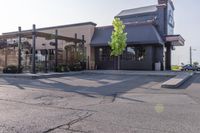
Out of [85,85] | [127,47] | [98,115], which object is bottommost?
[98,115]

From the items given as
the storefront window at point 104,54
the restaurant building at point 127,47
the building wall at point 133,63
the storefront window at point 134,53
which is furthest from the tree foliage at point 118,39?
the storefront window at point 104,54

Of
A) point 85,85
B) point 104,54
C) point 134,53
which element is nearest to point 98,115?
point 85,85

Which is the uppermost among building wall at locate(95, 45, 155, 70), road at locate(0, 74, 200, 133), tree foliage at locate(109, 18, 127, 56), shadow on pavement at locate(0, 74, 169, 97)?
tree foliage at locate(109, 18, 127, 56)

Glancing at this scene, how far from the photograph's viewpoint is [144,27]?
31.7m

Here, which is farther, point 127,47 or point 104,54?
point 104,54

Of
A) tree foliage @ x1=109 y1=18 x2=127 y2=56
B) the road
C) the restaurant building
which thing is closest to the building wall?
the restaurant building

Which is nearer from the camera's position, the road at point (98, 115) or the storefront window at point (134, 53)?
the road at point (98, 115)

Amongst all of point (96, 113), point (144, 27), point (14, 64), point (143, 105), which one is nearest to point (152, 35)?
point (144, 27)

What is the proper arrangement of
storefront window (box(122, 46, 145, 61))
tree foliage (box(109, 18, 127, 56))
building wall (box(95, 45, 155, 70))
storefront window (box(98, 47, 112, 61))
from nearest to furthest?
tree foliage (box(109, 18, 127, 56)), building wall (box(95, 45, 155, 70)), storefront window (box(122, 46, 145, 61)), storefront window (box(98, 47, 112, 61))

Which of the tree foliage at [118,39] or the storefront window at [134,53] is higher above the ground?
the tree foliage at [118,39]

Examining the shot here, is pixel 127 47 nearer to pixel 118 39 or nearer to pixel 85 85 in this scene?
pixel 118 39

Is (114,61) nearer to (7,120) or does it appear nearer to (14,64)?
(14,64)

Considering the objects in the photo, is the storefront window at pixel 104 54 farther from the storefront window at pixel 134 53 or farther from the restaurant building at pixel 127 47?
the storefront window at pixel 134 53

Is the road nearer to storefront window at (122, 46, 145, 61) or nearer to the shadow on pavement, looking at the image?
the shadow on pavement
